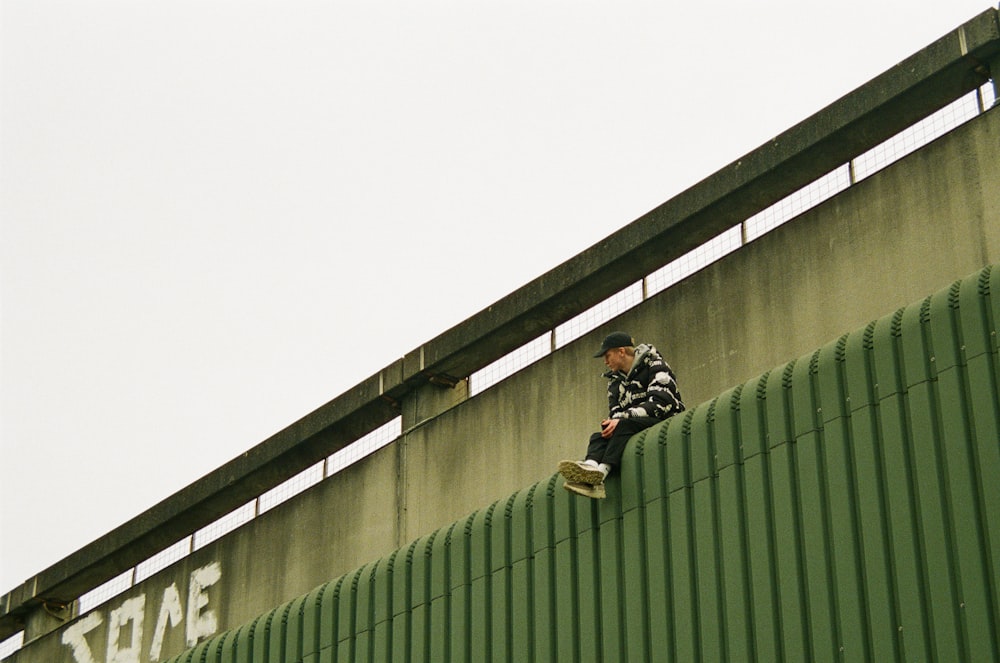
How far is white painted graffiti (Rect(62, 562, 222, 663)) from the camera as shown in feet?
63.4

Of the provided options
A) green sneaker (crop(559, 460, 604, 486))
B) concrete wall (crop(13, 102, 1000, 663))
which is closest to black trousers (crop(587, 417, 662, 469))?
green sneaker (crop(559, 460, 604, 486))

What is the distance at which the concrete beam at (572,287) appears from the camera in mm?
13922

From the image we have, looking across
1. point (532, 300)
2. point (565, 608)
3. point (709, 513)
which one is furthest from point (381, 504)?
point (709, 513)

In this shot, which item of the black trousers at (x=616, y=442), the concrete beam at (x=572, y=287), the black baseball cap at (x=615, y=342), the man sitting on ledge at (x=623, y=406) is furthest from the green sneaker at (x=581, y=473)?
the concrete beam at (x=572, y=287)

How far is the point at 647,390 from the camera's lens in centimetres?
1317

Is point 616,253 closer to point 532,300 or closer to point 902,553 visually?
point 532,300

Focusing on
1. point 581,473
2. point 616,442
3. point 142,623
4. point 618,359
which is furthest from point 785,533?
point 142,623

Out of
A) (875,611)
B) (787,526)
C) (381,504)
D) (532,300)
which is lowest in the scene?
(875,611)

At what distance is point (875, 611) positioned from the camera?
402 inches

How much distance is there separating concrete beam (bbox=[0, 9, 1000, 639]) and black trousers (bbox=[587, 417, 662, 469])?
3.06m

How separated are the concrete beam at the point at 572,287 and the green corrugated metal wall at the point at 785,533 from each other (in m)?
3.38

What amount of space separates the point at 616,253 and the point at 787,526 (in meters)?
5.33

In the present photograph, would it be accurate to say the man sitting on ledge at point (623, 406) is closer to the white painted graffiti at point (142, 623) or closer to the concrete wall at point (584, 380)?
the concrete wall at point (584, 380)

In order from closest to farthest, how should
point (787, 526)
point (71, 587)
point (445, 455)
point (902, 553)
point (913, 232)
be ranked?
1. point (902, 553)
2. point (787, 526)
3. point (913, 232)
4. point (445, 455)
5. point (71, 587)
